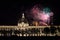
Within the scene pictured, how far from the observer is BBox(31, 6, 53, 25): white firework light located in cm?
807

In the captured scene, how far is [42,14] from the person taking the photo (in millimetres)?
8195

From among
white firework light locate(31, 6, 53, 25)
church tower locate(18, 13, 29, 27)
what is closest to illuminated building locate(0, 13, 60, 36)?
church tower locate(18, 13, 29, 27)

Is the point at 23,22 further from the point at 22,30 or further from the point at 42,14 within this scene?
the point at 42,14

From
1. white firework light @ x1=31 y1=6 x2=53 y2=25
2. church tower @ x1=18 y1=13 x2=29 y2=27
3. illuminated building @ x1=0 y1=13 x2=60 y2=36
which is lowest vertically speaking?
illuminated building @ x1=0 y1=13 x2=60 y2=36

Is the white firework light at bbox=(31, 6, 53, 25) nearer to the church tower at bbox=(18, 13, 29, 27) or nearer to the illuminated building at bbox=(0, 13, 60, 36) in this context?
the church tower at bbox=(18, 13, 29, 27)

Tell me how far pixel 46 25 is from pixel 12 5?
157 centimetres

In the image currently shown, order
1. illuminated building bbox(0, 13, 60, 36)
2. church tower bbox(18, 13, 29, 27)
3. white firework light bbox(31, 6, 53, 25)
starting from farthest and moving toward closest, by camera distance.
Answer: white firework light bbox(31, 6, 53, 25) → church tower bbox(18, 13, 29, 27) → illuminated building bbox(0, 13, 60, 36)

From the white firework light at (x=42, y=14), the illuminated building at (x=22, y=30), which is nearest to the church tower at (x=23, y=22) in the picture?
the illuminated building at (x=22, y=30)

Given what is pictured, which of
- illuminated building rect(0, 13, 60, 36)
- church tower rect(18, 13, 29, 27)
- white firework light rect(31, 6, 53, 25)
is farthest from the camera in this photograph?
white firework light rect(31, 6, 53, 25)

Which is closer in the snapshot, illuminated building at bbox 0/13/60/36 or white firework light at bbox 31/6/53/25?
illuminated building at bbox 0/13/60/36

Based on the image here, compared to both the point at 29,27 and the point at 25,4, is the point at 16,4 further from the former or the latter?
→ the point at 29,27

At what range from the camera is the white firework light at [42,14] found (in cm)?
807

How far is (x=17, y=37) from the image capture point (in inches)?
273

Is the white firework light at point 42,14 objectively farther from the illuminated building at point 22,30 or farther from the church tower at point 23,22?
the illuminated building at point 22,30
